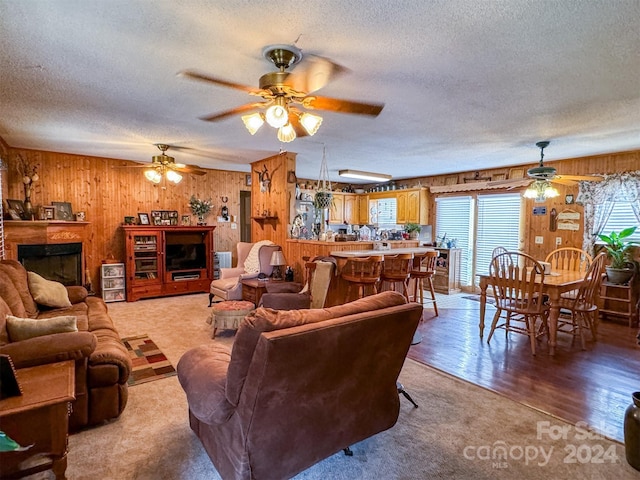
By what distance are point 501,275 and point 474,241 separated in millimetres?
3278

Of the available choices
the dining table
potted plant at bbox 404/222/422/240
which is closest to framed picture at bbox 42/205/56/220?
potted plant at bbox 404/222/422/240

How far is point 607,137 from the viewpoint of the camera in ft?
14.0

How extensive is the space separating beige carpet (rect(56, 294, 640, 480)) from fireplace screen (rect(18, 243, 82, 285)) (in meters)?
3.55

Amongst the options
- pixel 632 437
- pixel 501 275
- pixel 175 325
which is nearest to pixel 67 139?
pixel 175 325

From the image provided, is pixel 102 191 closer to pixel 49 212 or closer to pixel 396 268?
pixel 49 212

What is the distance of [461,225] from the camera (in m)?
7.36

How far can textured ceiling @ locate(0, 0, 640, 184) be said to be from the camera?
1845mm

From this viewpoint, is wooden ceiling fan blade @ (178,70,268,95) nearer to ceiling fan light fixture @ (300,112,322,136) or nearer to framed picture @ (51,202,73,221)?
ceiling fan light fixture @ (300,112,322,136)

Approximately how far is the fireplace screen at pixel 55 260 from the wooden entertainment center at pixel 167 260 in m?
0.71

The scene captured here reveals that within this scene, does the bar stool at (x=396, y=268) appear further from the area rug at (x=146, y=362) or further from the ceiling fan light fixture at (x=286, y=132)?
the area rug at (x=146, y=362)

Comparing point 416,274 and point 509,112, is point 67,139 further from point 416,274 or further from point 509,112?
point 509,112

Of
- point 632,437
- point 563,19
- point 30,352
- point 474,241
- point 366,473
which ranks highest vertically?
point 563,19

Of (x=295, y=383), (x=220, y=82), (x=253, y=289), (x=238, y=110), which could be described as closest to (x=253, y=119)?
(x=238, y=110)

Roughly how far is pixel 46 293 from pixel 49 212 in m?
2.63
